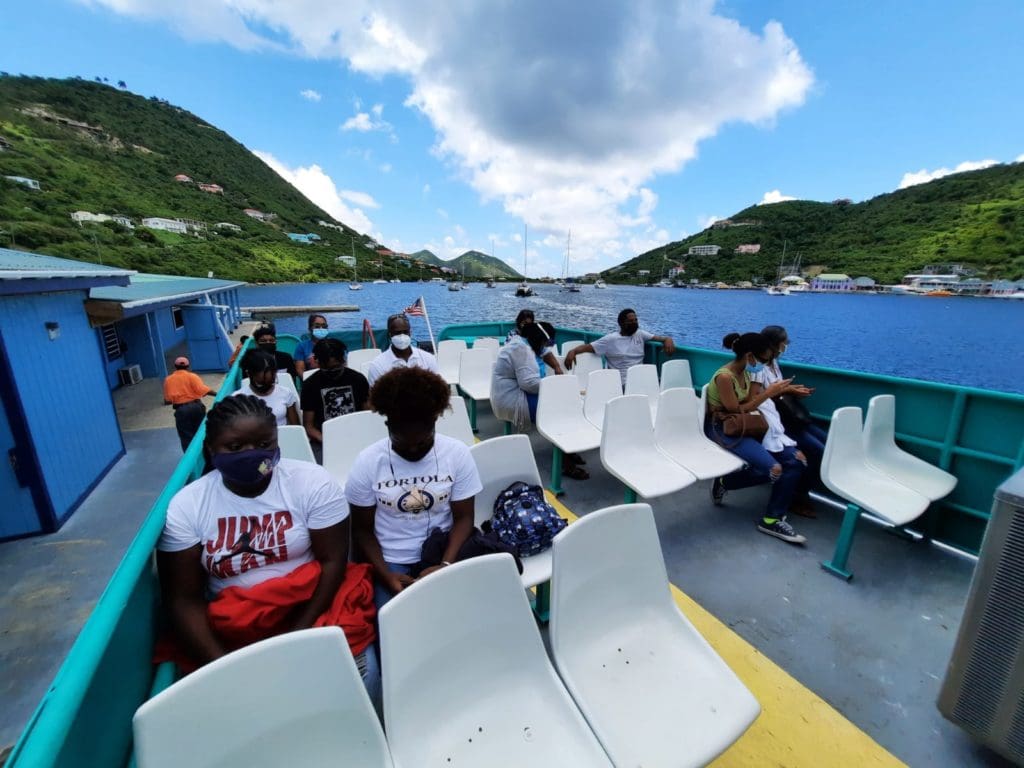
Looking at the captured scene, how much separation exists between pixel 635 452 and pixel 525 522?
1481 millimetres

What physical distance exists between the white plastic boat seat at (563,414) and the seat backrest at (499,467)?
3.78ft

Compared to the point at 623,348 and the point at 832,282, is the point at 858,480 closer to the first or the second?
the point at 623,348

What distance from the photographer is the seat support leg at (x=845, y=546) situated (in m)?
2.55

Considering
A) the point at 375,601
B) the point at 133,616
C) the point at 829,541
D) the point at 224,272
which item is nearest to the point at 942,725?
the point at 829,541

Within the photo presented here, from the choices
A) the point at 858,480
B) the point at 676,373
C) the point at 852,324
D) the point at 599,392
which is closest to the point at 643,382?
the point at 676,373

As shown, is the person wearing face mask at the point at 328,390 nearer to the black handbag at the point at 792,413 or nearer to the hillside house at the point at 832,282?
the black handbag at the point at 792,413

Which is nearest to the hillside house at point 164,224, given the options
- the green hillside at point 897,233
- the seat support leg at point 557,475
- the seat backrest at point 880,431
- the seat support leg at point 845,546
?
the seat support leg at point 557,475

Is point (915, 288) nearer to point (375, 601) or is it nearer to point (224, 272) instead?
point (375, 601)

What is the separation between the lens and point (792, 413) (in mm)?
3434

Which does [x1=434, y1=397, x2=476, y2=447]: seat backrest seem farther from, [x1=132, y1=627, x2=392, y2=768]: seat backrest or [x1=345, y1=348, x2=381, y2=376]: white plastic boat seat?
[x1=345, y1=348, x2=381, y2=376]: white plastic boat seat

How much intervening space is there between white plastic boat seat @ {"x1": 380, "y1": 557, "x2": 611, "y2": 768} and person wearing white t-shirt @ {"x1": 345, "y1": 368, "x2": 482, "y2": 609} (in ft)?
1.35

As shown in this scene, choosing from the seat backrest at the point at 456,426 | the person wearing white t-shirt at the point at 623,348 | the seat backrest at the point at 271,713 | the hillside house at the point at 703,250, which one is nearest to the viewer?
the seat backrest at the point at 271,713

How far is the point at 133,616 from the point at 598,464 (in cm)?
357

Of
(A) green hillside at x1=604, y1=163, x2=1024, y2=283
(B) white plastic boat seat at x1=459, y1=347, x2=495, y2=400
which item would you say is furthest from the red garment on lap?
(A) green hillside at x1=604, y1=163, x2=1024, y2=283
